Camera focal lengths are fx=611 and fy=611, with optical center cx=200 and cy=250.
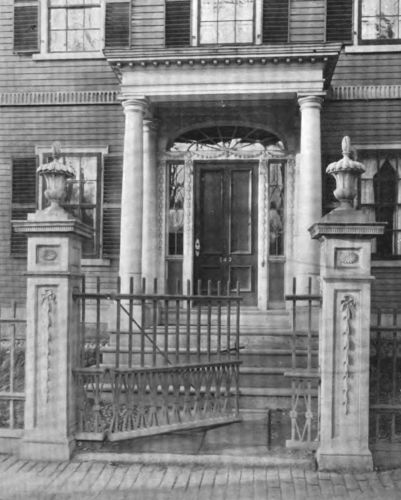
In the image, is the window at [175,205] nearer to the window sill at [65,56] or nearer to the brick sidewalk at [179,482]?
the window sill at [65,56]

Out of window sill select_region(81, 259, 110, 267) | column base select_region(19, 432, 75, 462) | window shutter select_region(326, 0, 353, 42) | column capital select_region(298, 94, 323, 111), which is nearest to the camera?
column base select_region(19, 432, 75, 462)

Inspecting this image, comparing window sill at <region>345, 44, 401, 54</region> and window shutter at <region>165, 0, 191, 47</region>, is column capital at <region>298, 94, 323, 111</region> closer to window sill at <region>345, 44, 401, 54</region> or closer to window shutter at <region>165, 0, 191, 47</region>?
window sill at <region>345, 44, 401, 54</region>

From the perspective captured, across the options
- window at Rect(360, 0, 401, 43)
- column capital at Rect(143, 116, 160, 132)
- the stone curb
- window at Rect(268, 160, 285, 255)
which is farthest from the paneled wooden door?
the stone curb

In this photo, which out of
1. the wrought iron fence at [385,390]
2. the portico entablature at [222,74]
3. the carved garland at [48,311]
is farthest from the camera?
the portico entablature at [222,74]

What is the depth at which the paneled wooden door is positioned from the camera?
1091 cm

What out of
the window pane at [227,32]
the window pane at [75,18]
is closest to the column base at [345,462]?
the window pane at [227,32]

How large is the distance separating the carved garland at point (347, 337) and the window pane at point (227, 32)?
7.25m

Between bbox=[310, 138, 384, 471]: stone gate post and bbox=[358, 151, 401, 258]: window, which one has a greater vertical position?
bbox=[358, 151, 401, 258]: window

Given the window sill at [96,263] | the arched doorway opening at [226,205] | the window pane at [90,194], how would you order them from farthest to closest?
the window pane at [90,194] < the window sill at [96,263] < the arched doorway opening at [226,205]

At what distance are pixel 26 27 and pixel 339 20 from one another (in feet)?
19.2

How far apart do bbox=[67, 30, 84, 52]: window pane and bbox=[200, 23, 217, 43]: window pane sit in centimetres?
231

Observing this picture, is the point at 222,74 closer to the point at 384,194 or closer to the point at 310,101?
the point at 310,101

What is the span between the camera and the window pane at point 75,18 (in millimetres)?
11617

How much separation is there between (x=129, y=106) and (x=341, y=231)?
530 cm
